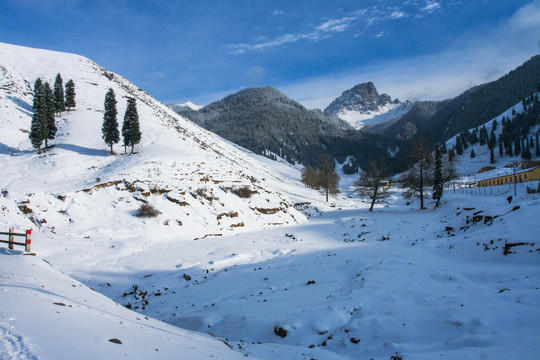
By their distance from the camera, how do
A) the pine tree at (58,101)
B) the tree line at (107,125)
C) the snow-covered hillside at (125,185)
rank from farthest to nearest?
the pine tree at (58,101)
the tree line at (107,125)
the snow-covered hillside at (125,185)

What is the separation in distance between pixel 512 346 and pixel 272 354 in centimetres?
552

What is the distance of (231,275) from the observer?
16.0 meters

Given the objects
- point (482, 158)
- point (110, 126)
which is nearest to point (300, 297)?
point (110, 126)

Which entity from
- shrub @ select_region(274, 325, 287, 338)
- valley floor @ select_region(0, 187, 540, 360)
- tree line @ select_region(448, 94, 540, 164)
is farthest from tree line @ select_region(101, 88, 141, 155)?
tree line @ select_region(448, 94, 540, 164)

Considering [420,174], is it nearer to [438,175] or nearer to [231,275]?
[438,175]

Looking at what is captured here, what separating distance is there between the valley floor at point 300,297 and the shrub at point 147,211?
3.93 meters

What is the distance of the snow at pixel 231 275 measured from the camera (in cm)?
661

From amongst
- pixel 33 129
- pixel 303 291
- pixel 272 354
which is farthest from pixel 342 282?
pixel 33 129

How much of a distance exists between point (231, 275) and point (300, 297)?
5583 mm

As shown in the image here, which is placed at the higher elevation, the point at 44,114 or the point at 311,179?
the point at 44,114

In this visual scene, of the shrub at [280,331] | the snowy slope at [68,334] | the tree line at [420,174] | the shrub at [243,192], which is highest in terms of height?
the tree line at [420,174]

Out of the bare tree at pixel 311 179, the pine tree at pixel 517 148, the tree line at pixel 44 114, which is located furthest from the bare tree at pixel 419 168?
the pine tree at pixel 517 148

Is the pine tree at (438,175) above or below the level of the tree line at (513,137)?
below

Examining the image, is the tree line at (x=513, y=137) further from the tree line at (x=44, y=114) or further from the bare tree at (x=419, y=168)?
the tree line at (x=44, y=114)
